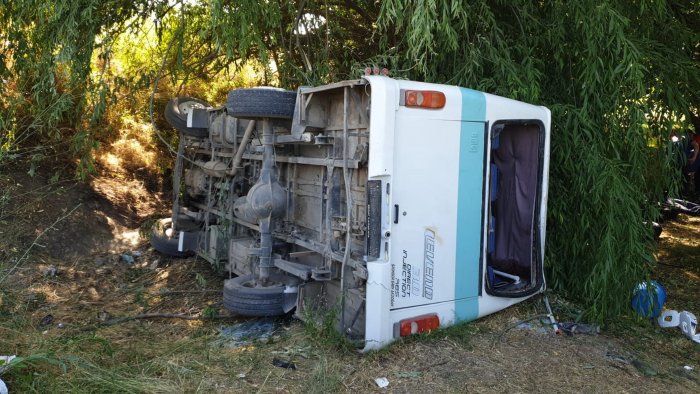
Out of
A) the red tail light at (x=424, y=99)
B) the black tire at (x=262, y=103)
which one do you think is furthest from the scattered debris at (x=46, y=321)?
the red tail light at (x=424, y=99)

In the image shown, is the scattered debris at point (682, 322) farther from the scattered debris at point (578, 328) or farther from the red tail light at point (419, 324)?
the red tail light at point (419, 324)

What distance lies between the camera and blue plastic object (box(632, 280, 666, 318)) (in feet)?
16.8

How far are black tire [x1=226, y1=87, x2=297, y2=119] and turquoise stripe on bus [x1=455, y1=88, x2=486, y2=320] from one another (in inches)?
53.1

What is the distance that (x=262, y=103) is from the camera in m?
4.59

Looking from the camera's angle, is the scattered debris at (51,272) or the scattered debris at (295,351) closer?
the scattered debris at (295,351)

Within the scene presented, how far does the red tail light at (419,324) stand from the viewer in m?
4.12

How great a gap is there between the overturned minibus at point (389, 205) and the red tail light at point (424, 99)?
10 millimetres

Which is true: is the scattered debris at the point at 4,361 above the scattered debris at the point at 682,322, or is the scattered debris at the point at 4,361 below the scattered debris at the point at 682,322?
above

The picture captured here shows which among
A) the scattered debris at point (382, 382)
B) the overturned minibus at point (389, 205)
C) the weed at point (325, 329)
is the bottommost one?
the scattered debris at point (382, 382)

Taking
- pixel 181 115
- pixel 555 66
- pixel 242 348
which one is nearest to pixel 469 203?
pixel 242 348

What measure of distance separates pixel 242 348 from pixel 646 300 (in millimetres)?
3447

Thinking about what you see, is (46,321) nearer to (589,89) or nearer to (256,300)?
(256,300)

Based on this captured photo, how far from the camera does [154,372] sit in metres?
3.79

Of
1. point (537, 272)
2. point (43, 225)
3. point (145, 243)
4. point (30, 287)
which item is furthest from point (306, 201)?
point (43, 225)
